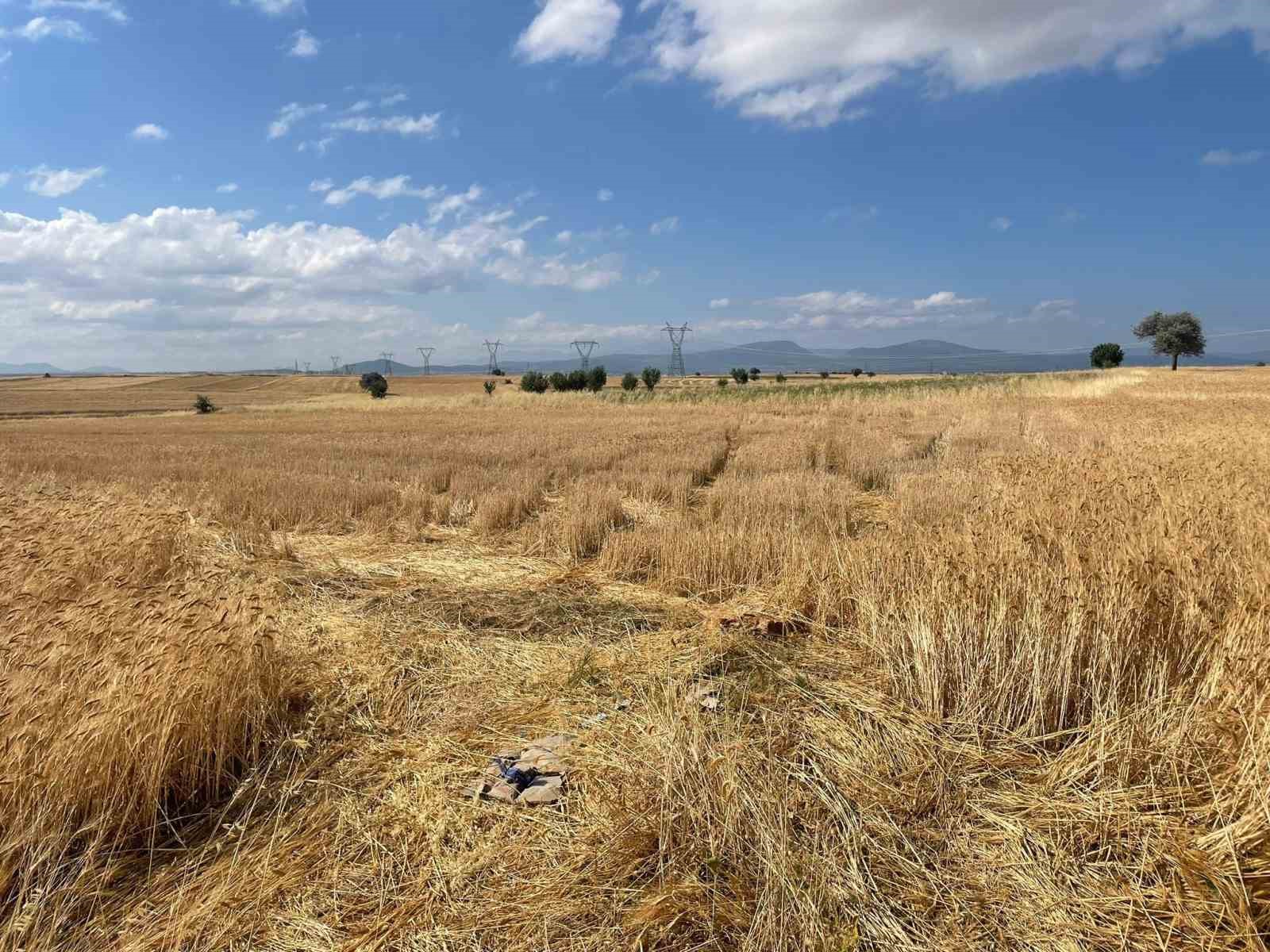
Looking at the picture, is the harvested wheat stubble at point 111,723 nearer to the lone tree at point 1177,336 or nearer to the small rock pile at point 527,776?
the small rock pile at point 527,776

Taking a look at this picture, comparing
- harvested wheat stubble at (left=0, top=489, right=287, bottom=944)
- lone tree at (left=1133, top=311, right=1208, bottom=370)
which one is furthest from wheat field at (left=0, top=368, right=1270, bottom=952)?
lone tree at (left=1133, top=311, right=1208, bottom=370)

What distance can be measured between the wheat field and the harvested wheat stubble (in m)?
0.02

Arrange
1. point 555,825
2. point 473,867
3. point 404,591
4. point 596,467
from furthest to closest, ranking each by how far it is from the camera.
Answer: point 596,467 → point 404,591 → point 555,825 → point 473,867

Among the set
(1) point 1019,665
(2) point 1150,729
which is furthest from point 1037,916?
(1) point 1019,665

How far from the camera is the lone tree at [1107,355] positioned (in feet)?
364

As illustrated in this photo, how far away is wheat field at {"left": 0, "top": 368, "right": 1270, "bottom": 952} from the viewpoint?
8.85 feet

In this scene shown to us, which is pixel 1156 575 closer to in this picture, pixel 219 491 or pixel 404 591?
pixel 404 591

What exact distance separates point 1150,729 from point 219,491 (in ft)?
44.2

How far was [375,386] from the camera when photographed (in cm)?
9675

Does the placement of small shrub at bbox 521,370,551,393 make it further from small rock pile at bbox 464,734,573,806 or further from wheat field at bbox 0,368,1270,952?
small rock pile at bbox 464,734,573,806

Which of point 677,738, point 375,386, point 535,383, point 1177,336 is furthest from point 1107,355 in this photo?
point 677,738

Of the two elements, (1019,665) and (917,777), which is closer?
(917,777)

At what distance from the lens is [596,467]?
15672mm

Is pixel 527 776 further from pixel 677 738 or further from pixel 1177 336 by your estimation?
pixel 1177 336
